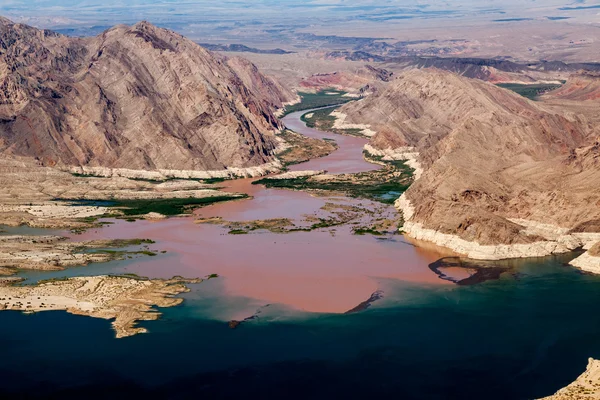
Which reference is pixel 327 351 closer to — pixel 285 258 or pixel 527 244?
pixel 285 258

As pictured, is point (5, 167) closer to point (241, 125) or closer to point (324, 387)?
point (241, 125)

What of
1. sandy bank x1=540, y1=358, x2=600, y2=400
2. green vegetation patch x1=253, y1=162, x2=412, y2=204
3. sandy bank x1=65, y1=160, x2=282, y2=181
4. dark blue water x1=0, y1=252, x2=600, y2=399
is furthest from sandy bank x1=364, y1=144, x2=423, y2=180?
sandy bank x1=540, y1=358, x2=600, y2=400

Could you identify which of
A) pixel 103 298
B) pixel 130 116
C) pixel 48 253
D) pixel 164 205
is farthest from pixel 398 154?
pixel 103 298

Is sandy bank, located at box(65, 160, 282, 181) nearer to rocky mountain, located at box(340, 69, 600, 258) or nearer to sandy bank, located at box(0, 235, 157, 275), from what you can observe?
rocky mountain, located at box(340, 69, 600, 258)

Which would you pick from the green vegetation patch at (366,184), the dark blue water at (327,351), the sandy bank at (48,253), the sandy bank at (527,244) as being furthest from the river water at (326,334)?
the green vegetation patch at (366,184)

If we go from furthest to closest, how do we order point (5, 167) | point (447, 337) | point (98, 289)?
point (5, 167), point (98, 289), point (447, 337)

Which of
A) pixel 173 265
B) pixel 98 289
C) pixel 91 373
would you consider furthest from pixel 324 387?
pixel 173 265
